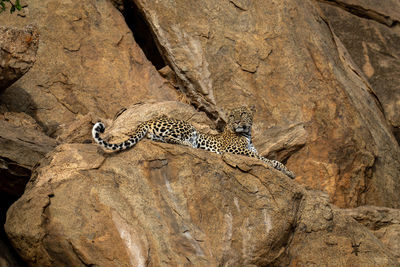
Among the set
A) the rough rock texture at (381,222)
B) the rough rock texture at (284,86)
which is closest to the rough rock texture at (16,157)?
the rough rock texture at (284,86)

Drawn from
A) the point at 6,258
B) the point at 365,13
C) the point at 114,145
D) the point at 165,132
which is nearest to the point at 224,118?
the point at 165,132

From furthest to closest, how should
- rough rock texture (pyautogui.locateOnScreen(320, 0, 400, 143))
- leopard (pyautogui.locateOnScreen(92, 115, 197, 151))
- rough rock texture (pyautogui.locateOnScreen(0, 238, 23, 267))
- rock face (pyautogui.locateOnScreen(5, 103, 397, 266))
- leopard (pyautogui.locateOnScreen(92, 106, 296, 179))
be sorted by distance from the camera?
rough rock texture (pyautogui.locateOnScreen(320, 0, 400, 143)), leopard (pyautogui.locateOnScreen(92, 106, 296, 179)), leopard (pyautogui.locateOnScreen(92, 115, 197, 151)), rough rock texture (pyautogui.locateOnScreen(0, 238, 23, 267)), rock face (pyautogui.locateOnScreen(5, 103, 397, 266))

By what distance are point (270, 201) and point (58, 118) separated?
A: 7.97 metres

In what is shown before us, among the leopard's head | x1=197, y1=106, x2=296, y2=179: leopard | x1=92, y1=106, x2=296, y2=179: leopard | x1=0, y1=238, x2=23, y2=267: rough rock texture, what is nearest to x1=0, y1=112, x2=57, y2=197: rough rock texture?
x1=0, y1=238, x2=23, y2=267: rough rock texture

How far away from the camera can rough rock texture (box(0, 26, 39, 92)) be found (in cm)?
1420

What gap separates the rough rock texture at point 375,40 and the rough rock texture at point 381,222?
8.20 metres

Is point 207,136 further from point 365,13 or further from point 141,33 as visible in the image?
point 365,13

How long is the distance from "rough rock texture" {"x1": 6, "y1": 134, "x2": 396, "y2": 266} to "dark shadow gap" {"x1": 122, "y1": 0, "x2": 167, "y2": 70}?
27.0 ft

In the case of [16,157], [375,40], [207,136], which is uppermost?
[16,157]

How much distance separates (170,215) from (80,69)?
842cm

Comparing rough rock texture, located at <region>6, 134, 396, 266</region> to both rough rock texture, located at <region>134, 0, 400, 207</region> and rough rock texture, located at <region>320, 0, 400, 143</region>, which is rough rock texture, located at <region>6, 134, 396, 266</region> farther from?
rough rock texture, located at <region>320, 0, 400, 143</region>

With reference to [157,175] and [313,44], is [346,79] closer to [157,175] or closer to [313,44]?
[313,44]

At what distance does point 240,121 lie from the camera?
48.0 feet

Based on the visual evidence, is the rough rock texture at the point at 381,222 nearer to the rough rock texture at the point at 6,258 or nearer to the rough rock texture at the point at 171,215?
the rough rock texture at the point at 171,215
